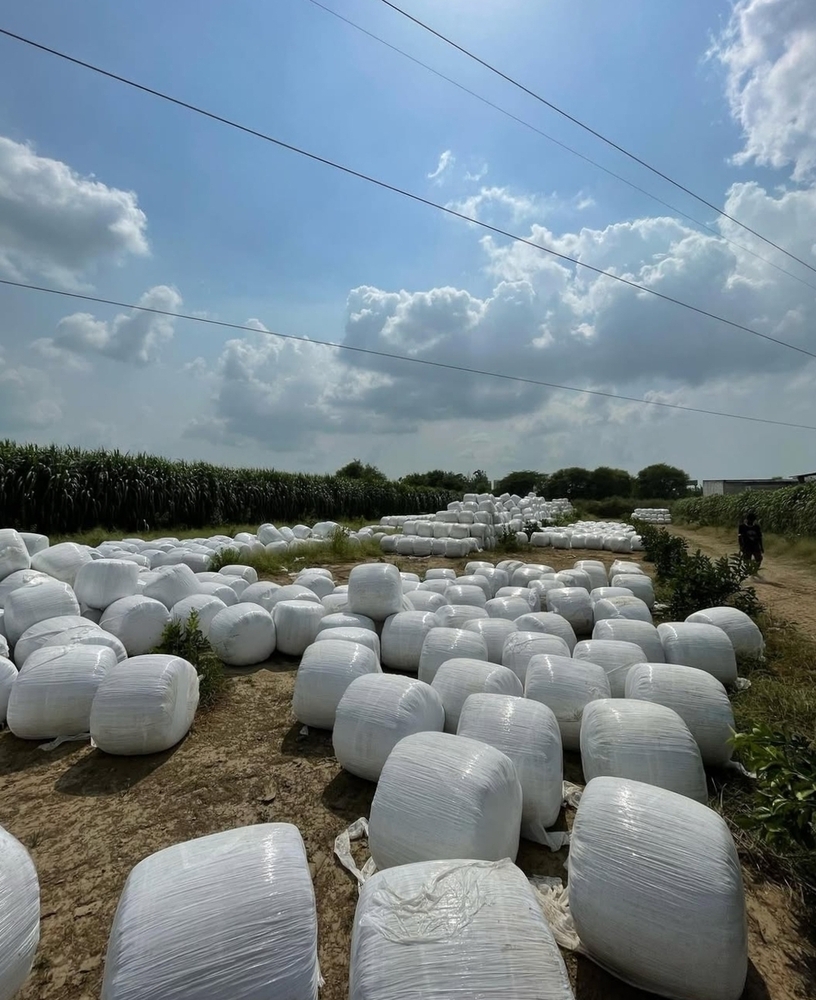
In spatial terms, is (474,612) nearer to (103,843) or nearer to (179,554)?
(103,843)

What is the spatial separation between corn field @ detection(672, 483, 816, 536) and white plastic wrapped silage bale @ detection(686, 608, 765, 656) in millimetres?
21798

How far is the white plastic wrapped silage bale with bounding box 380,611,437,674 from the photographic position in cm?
557

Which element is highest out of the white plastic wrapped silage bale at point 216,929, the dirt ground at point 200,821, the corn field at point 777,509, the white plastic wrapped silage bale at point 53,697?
the corn field at point 777,509

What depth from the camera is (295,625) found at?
5938 mm

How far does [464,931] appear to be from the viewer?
5.52 feet

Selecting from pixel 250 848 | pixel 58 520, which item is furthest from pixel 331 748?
pixel 58 520

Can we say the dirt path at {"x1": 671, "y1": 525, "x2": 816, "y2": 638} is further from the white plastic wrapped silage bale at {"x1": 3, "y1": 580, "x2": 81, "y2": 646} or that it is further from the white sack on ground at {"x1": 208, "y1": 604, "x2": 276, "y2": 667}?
the white plastic wrapped silage bale at {"x1": 3, "y1": 580, "x2": 81, "y2": 646}

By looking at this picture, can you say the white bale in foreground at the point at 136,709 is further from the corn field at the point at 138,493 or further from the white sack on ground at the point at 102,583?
the corn field at the point at 138,493

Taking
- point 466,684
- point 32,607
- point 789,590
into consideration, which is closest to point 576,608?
point 466,684

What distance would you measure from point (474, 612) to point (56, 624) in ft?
13.7

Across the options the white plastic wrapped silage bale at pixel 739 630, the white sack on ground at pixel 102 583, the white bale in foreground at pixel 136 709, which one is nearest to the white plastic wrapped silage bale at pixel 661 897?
the white bale in foreground at pixel 136 709

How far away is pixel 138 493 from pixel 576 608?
1894 cm

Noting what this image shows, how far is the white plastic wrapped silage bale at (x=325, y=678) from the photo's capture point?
4.19 metres

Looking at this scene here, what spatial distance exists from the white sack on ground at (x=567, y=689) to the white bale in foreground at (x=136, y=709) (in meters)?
2.70
